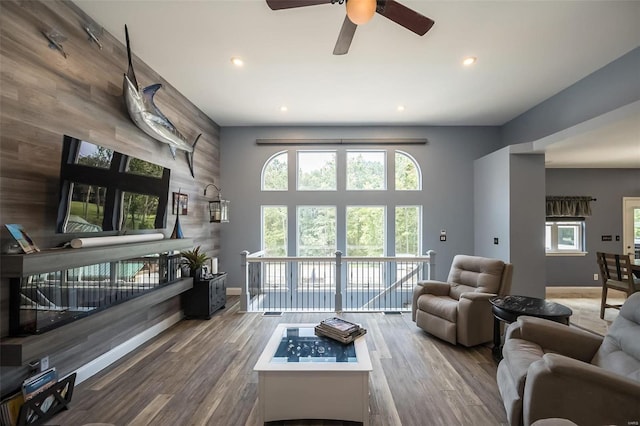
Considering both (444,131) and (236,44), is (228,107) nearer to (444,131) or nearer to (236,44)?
(236,44)

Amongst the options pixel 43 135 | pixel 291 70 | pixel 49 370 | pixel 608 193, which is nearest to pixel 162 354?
pixel 49 370

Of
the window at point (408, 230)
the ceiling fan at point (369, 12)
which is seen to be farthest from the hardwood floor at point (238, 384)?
the ceiling fan at point (369, 12)

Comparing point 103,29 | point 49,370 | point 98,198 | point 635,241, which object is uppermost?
point 103,29

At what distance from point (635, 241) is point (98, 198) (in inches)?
Result: 370

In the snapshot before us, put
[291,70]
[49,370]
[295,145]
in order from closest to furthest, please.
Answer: [49,370]
[291,70]
[295,145]

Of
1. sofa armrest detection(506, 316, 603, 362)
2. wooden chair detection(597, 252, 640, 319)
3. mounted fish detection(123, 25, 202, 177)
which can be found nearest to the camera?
sofa armrest detection(506, 316, 603, 362)

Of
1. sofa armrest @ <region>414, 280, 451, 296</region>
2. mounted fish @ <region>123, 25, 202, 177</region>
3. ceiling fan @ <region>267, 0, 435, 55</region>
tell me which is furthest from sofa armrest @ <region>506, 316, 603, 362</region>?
mounted fish @ <region>123, 25, 202, 177</region>

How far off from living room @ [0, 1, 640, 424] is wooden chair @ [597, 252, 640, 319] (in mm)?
880

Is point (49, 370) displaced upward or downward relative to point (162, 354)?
upward

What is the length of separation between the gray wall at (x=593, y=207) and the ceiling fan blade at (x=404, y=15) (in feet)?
18.7

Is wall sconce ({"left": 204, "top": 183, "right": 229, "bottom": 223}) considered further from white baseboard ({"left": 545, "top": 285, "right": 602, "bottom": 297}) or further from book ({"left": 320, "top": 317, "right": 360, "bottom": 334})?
white baseboard ({"left": 545, "top": 285, "right": 602, "bottom": 297})

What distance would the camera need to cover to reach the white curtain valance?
583 cm

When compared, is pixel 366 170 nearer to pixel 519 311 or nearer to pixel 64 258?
pixel 519 311

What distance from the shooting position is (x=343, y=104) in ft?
15.2
